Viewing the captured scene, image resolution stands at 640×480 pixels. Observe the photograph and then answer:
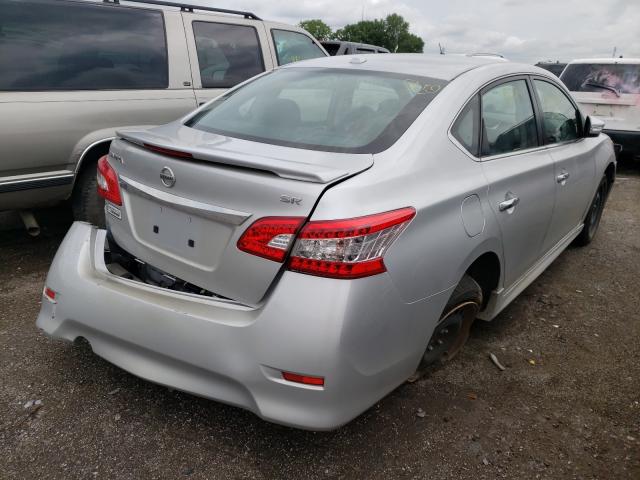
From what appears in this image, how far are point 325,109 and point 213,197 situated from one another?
0.86 meters

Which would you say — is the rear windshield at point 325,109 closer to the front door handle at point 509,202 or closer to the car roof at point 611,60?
the front door handle at point 509,202

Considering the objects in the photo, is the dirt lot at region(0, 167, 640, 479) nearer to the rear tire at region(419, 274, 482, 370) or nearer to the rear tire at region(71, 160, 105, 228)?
the rear tire at region(419, 274, 482, 370)

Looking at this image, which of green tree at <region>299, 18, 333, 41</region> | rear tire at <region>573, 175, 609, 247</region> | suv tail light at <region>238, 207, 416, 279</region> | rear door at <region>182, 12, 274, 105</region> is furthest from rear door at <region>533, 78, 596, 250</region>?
green tree at <region>299, 18, 333, 41</region>

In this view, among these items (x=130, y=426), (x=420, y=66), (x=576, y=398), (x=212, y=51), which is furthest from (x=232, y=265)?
(x=212, y=51)

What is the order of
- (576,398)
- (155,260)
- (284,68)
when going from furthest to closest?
(284,68) < (576,398) < (155,260)

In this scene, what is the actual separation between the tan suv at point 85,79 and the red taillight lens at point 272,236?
2192mm

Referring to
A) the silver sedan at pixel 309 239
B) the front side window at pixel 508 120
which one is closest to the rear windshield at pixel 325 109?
the silver sedan at pixel 309 239

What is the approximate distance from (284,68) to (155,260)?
153cm

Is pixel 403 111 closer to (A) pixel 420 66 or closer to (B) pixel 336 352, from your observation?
(A) pixel 420 66

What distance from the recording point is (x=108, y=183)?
234 cm

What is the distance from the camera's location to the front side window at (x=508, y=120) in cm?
253

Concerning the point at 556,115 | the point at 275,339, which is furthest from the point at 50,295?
the point at 556,115

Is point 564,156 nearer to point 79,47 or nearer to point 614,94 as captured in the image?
point 79,47

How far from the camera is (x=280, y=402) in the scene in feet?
5.79
